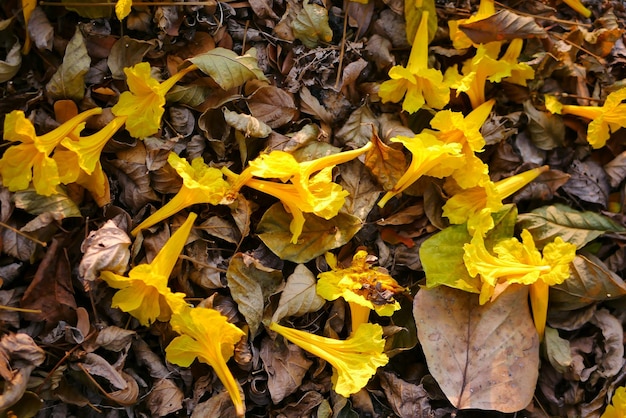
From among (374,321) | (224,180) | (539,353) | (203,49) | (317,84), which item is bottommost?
(539,353)

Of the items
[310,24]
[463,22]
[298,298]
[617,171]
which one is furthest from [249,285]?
[617,171]

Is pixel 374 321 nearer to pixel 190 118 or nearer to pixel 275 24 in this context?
pixel 190 118

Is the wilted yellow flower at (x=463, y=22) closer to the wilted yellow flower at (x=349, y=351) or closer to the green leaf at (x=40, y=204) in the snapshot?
the wilted yellow flower at (x=349, y=351)

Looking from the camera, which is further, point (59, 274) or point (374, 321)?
point (374, 321)

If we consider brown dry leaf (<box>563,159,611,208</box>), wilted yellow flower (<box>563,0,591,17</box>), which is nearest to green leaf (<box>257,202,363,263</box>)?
brown dry leaf (<box>563,159,611,208</box>)

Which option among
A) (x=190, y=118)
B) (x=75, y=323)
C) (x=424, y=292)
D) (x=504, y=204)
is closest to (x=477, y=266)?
(x=424, y=292)

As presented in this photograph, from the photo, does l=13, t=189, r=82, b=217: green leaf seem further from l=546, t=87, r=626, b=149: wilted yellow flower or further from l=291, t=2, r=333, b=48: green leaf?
l=546, t=87, r=626, b=149: wilted yellow flower
